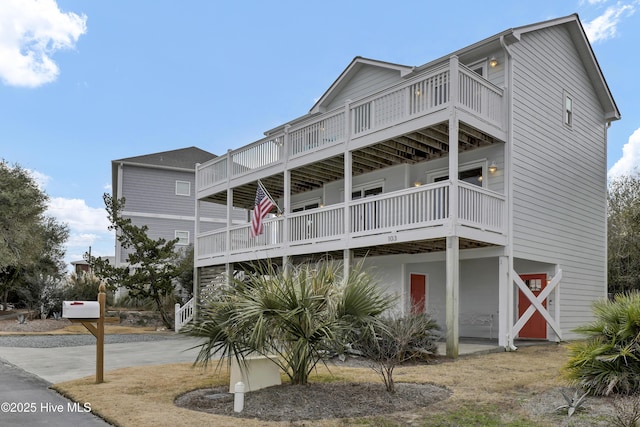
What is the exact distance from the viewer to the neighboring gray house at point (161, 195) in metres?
31.7

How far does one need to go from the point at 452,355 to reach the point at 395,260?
5.08 metres

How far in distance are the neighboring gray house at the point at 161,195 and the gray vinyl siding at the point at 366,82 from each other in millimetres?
15379

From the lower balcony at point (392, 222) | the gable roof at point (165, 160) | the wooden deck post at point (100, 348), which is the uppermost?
the gable roof at point (165, 160)

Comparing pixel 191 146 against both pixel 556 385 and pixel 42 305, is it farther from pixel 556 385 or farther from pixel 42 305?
pixel 556 385

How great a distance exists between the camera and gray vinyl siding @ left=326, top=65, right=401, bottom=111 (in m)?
18.0

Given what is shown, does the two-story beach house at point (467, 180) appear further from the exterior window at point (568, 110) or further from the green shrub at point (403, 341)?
the green shrub at point (403, 341)

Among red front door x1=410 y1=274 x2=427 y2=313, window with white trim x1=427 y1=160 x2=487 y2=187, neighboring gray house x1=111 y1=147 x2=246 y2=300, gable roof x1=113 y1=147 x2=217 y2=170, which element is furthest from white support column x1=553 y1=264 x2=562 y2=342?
gable roof x1=113 y1=147 x2=217 y2=170

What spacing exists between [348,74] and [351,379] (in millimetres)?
13191

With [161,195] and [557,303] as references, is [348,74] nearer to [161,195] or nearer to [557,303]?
[557,303]

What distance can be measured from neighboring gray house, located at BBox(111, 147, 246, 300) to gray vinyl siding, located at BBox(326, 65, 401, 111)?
50.5 ft

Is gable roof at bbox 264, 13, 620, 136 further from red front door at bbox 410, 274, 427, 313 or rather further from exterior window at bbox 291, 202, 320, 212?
red front door at bbox 410, 274, 427, 313

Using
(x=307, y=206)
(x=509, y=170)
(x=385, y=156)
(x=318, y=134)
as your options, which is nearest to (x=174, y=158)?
(x=307, y=206)

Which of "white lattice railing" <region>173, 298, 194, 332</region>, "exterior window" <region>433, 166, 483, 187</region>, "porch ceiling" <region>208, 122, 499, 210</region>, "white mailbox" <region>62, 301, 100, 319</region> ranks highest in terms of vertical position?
"porch ceiling" <region>208, 122, 499, 210</region>

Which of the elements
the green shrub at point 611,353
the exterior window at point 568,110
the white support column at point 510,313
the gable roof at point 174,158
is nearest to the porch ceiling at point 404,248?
the white support column at point 510,313
